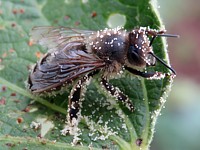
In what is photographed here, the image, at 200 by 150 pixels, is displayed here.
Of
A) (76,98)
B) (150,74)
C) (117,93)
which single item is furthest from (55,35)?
(150,74)

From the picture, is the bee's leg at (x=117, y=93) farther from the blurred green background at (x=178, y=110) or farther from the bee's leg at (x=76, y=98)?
the blurred green background at (x=178, y=110)

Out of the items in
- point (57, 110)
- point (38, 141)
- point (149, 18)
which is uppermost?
point (149, 18)

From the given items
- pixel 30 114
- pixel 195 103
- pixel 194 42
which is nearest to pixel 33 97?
pixel 30 114

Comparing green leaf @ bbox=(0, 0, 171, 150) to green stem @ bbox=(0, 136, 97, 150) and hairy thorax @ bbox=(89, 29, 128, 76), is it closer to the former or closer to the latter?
green stem @ bbox=(0, 136, 97, 150)

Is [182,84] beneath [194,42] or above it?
beneath

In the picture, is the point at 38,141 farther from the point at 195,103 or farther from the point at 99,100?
the point at 195,103

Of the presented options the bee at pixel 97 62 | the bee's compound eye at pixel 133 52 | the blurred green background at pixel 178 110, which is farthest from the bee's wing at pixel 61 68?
the blurred green background at pixel 178 110

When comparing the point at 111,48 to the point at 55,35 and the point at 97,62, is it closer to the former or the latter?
the point at 97,62
